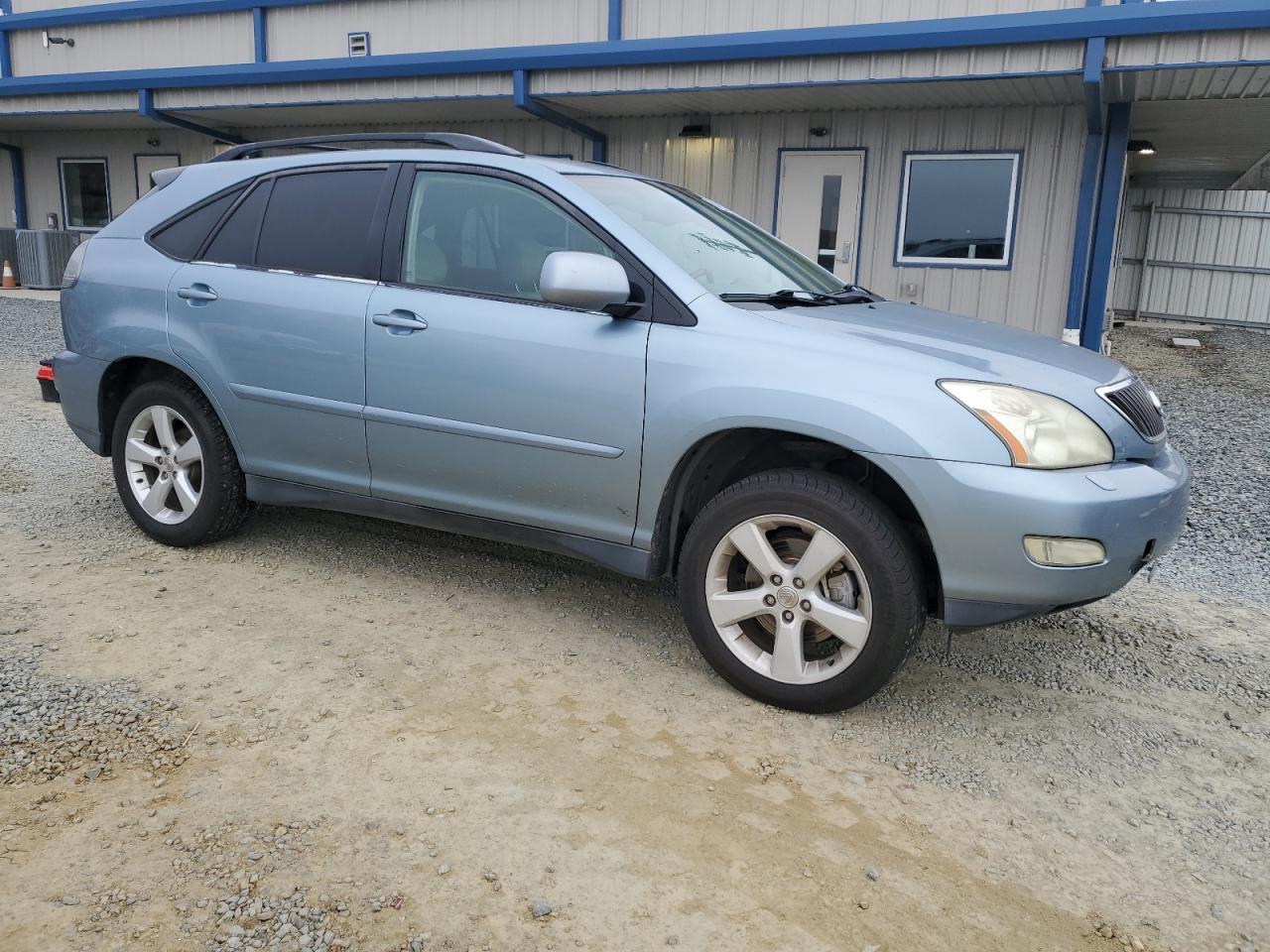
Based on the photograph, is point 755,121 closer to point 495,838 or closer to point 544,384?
point 544,384

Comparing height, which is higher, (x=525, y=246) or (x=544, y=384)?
(x=525, y=246)

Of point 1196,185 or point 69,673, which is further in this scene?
point 1196,185

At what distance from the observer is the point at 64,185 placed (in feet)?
59.9

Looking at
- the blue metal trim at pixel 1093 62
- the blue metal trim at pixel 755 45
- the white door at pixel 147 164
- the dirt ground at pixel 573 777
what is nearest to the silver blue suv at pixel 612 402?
the dirt ground at pixel 573 777

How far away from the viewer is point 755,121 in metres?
11.8

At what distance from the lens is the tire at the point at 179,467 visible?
438cm

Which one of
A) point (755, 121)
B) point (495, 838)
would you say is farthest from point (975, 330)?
point (755, 121)

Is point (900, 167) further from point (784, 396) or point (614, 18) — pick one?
point (784, 396)

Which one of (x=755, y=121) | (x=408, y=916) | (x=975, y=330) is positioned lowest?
(x=408, y=916)

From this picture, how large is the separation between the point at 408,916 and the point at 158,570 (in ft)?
8.70

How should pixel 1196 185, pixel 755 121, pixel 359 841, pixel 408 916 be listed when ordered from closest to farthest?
pixel 408 916, pixel 359 841, pixel 755 121, pixel 1196 185

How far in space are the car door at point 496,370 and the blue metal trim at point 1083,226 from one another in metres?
8.12

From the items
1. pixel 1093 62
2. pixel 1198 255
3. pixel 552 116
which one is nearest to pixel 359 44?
pixel 552 116

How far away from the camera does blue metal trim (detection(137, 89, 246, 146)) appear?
46.1 ft
